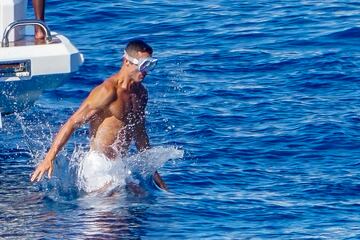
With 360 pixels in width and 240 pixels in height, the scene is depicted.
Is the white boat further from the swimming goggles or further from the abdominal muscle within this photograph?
the swimming goggles

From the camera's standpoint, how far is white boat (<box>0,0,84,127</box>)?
36.0 feet

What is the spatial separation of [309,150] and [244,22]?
6.21 m

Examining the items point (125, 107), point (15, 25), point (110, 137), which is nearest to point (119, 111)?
point (125, 107)

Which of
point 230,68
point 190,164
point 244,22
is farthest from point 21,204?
point 244,22

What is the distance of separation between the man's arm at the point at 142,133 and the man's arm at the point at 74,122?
1.11 ft

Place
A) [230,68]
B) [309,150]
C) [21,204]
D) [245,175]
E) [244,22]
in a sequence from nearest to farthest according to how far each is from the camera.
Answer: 1. [21,204]
2. [245,175]
3. [309,150]
4. [230,68]
5. [244,22]

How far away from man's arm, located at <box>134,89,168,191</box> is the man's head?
0.37m

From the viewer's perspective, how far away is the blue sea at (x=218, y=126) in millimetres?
10570

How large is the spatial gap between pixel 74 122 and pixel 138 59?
0.73m

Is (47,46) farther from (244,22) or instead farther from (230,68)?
(244,22)

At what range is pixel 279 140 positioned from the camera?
13.1 m

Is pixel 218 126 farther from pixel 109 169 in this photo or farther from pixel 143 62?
pixel 143 62

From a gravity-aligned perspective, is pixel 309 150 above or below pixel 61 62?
below

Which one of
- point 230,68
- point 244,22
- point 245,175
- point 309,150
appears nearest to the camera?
point 245,175
